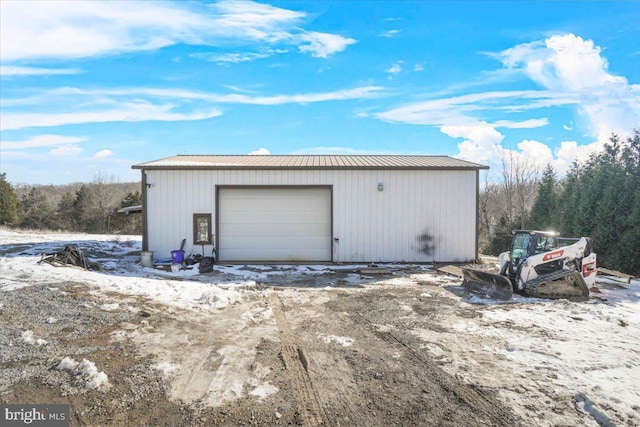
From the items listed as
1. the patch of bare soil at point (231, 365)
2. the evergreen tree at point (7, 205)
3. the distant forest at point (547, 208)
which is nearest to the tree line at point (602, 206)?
the distant forest at point (547, 208)

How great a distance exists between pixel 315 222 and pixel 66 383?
9246 millimetres

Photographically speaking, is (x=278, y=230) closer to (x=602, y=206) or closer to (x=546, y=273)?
(x=546, y=273)

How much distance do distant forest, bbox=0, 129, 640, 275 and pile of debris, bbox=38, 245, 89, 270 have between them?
55.8ft

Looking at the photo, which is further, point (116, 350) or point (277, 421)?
point (116, 350)

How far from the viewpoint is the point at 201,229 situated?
39.5 ft

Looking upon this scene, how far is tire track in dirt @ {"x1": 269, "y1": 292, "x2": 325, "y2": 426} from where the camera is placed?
10.7 feet

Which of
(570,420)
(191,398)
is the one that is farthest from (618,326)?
(191,398)

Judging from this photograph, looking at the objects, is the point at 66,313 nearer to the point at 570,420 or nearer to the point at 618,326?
the point at 570,420

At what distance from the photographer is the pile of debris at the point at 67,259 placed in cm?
926

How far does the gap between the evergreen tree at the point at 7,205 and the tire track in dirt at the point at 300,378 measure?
30.1 m

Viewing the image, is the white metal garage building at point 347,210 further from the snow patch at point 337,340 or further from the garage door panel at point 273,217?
the snow patch at point 337,340

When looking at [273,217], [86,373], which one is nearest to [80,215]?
[273,217]

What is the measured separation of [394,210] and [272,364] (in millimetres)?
8685

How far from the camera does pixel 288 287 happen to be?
8.66 m
